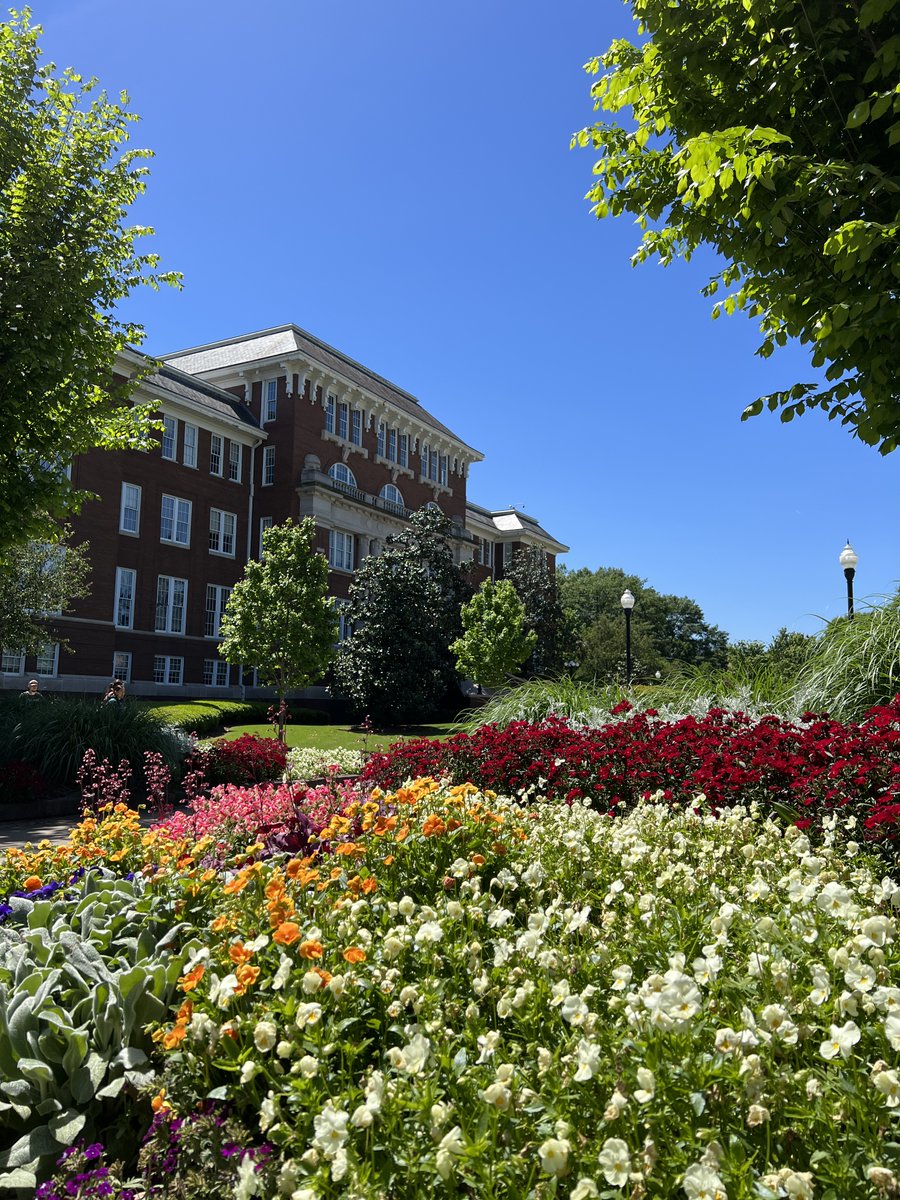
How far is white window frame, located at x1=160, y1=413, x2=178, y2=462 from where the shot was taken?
106 feet

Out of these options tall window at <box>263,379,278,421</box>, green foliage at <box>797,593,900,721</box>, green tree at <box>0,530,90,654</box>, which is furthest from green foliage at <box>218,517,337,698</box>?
tall window at <box>263,379,278,421</box>

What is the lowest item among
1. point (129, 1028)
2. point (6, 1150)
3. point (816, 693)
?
point (6, 1150)

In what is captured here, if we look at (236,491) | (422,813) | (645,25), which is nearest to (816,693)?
(422,813)

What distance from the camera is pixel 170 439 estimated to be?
3253 cm

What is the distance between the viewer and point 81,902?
3.85 meters

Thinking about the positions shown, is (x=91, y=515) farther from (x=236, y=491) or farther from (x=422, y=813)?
(x=422, y=813)

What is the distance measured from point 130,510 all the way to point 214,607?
18.2ft

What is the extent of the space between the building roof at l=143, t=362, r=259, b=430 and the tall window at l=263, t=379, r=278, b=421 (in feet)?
2.24

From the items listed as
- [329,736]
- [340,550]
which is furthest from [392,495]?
[329,736]

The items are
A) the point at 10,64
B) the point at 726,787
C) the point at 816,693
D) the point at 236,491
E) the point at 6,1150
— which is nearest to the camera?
the point at 6,1150

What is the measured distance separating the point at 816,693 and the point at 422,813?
5330 mm

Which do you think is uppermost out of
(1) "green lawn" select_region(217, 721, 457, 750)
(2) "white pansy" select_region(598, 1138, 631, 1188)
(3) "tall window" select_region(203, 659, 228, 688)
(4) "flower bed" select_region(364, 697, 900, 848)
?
(3) "tall window" select_region(203, 659, 228, 688)

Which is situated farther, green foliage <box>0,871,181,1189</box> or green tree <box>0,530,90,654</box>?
green tree <box>0,530,90,654</box>

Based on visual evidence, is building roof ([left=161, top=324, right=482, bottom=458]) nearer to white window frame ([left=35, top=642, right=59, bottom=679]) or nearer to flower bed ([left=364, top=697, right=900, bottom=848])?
white window frame ([left=35, top=642, right=59, bottom=679])
